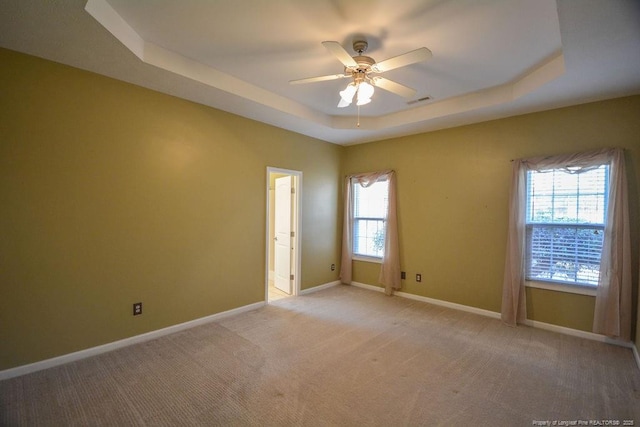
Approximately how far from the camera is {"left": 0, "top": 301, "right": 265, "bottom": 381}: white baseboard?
2297mm

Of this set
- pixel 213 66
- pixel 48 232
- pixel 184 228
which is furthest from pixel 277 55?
pixel 48 232

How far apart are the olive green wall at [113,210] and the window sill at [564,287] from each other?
11.6 feet

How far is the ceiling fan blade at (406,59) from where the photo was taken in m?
1.94

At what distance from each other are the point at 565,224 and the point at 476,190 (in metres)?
1.04

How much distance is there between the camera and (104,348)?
2703 millimetres

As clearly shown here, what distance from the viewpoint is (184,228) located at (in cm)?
326

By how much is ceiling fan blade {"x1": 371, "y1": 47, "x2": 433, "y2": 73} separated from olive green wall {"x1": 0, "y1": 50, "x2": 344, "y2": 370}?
7.25 ft

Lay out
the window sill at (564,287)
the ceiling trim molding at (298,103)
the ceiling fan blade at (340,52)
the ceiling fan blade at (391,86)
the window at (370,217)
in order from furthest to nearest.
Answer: the window at (370,217) < the window sill at (564,287) < the ceiling fan blade at (391,86) < the ceiling trim molding at (298,103) < the ceiling fan blade at (340,52)

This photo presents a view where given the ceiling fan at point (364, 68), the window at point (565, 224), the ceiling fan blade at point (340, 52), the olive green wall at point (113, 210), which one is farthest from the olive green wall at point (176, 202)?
the ceiling fan blade at point (340, 52)

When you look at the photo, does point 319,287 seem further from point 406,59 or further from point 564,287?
point 406,59

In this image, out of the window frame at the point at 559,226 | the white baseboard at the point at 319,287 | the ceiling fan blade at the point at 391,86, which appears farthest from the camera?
the white baseboard at the point at 319,287

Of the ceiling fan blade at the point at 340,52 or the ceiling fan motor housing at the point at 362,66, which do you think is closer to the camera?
the ceiling fan blade at the point at 340,52

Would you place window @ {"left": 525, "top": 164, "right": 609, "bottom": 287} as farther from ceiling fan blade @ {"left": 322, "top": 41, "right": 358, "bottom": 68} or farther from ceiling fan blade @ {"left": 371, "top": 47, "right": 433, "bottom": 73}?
ceiling fan blade @ {"left": 322, "top": 41, "right": 358, "bottom": 68}

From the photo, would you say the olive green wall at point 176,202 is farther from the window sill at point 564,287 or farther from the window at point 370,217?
the window at point 370,217
